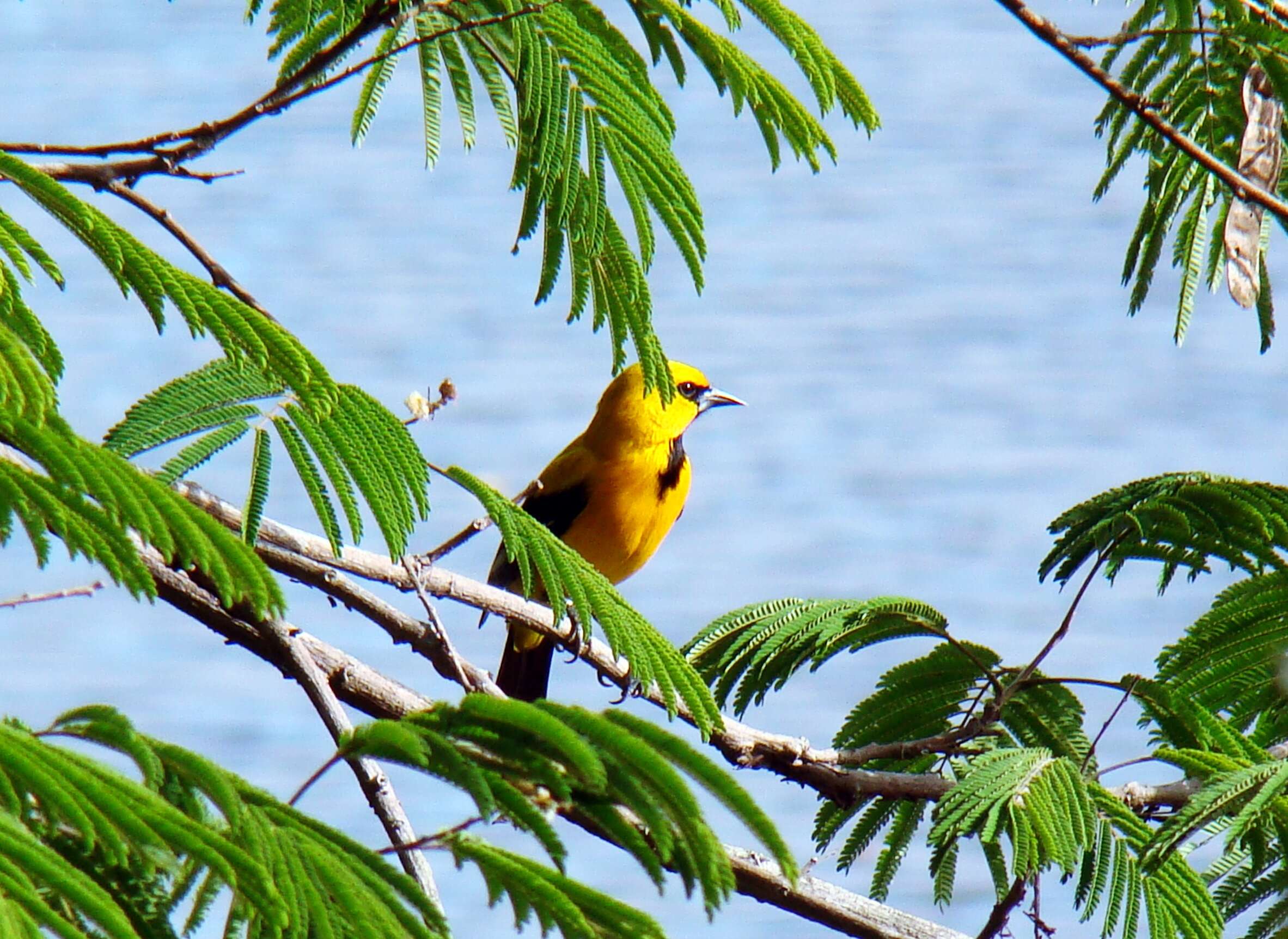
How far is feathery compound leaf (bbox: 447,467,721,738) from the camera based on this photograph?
1578mm

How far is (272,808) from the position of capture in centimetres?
89

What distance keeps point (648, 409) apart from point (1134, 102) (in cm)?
315

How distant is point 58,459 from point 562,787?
35cm

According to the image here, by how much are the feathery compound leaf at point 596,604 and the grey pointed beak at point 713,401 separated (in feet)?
11.6

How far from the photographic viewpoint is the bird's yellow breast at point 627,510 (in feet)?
15.7

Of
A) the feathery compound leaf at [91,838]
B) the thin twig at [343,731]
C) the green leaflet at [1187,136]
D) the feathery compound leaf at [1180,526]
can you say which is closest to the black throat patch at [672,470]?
the green leaflet at [1187,136]

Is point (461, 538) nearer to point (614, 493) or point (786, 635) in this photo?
point (786, 635)

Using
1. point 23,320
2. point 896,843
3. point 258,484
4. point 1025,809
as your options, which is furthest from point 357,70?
point 896,843

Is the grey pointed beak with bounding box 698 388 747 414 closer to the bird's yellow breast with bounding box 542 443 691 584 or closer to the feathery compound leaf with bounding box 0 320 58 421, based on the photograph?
the bird's yellow breast with bounding box 542 443 691 584

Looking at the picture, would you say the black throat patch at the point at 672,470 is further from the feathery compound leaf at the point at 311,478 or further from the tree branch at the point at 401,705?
the feathery compound leaf at the point at 311,478

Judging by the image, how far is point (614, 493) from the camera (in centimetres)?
484

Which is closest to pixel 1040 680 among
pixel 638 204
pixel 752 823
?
pixel 638 204

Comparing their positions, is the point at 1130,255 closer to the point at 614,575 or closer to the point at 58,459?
the point at 58,459

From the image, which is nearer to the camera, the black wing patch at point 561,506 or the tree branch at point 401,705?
the tree branch at point 401,705
